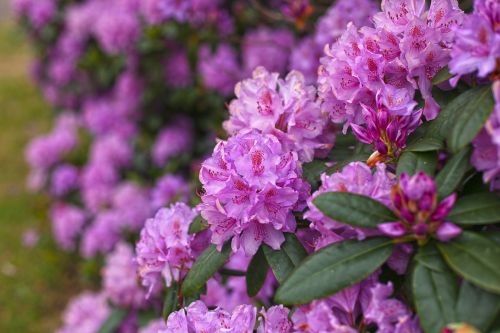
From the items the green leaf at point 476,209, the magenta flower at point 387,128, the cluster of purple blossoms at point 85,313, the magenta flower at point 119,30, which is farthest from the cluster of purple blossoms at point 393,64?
the magenta flower at point 119,30

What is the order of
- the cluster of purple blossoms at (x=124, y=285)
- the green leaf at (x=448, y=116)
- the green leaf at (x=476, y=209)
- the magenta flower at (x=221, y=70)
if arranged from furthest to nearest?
the magenta flower at (x=221, y=70) → the cluster of purple blossoms at (x=124, y=285) → the green leaf at (x=448, y=116) → the green leaf at (x=476, y=209)

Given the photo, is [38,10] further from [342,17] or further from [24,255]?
[342,17]

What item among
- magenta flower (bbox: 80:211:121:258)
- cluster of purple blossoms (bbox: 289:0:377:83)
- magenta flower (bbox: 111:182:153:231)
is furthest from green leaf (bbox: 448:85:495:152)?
magenta flower (bbox: 80:211:121:258)

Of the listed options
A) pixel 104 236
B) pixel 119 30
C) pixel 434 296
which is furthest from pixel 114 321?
pixel 434 296

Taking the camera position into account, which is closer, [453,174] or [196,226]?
[453,174]

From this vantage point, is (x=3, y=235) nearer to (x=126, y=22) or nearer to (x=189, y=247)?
(x=126, y=22)

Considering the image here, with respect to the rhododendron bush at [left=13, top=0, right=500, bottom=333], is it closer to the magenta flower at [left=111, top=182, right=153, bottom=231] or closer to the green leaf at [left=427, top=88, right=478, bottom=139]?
the green leaf at [left=427, top=88, right=478, bottom=139]

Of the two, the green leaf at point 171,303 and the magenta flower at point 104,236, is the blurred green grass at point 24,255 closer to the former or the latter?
the magenta flower at point 104,236
